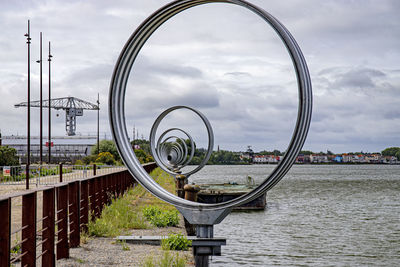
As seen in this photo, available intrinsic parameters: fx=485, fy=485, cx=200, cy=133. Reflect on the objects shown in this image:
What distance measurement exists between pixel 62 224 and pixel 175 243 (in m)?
1.74

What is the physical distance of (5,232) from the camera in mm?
4059

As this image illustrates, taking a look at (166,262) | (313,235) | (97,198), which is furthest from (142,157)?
(166,262)

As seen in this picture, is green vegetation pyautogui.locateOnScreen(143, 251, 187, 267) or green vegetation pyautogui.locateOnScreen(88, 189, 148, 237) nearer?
green vegetation pyautogui.locateOnScreen(143, 251, 187, 267)

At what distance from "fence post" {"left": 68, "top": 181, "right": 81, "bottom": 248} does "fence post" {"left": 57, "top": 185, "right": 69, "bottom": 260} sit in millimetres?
593

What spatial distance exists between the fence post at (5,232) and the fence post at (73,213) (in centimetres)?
298

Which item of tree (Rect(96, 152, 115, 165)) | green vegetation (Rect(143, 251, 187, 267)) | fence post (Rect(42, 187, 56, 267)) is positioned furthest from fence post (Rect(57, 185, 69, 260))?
tree (Rect(96, 152, 115, 165))

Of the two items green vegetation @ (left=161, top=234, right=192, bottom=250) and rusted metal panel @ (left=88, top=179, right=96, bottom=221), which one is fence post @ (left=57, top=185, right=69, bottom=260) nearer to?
green vegetation @ (left=161, top=234, right=192, bottom=250)

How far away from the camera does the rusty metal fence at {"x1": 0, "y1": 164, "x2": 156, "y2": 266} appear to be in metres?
4.10

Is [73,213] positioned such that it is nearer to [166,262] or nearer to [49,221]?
[49,221]

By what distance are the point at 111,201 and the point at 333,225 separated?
10691mm

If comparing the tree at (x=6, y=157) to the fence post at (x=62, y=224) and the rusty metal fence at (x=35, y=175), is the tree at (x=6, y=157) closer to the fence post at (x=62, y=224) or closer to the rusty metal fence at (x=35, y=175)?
the rusty metal fence at (x=35, y=175)

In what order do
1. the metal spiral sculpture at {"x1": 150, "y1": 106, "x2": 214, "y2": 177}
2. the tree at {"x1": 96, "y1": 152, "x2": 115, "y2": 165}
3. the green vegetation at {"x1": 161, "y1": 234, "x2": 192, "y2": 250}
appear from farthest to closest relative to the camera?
the tree at {"x1": 96, "y1": 152, "x2": 115, "y2": 165}
the metal spiral sculpture at {"x1": 150, "y1": 106, "x2": 214, "y2": 177}
the green vegetation at {"x1": 161, "y1": 234, "x2": 192, "y2": 250}

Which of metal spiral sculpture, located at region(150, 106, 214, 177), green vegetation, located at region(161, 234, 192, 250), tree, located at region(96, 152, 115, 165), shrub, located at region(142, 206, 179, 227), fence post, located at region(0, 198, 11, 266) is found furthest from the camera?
tree, located at region(96, 152, 115, 165)

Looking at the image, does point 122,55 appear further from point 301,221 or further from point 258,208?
point 258,208
